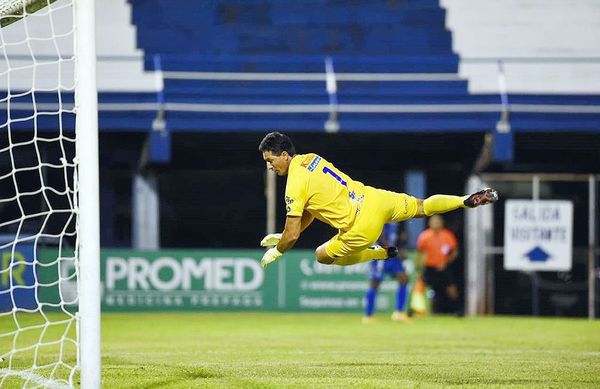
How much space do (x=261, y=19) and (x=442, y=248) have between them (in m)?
7.24

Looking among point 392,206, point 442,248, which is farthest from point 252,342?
point 442,248

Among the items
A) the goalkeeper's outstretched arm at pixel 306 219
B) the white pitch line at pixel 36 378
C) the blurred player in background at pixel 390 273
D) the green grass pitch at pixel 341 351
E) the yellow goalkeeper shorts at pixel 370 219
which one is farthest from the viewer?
the blurred player in background at pixel 390 273

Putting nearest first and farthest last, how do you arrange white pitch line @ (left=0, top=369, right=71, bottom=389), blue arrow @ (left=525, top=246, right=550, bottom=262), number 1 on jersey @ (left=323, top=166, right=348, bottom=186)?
white pitch line @ (left=0, top=369, right=71, bottom=389), number 1 on jersey @ (left=323, top=166, right=348, bottom=186), blue arrow @ (left=525, top=246, right=550, bottom=262)

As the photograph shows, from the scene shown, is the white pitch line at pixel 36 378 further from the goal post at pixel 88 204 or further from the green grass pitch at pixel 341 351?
the goal post at pixel 88 204

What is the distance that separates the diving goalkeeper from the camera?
364 inches

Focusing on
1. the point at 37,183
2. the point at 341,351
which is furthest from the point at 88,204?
the point at 37,183

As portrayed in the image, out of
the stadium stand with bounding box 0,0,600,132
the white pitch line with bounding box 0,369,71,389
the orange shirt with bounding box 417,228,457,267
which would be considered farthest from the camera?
the stadium stand with bounding box 0,0,600,132

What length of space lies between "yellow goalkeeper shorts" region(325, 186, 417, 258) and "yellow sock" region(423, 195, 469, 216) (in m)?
0.13

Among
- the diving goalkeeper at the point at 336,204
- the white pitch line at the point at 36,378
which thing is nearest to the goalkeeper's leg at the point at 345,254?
the diving goalkeeper at the point at 336,204

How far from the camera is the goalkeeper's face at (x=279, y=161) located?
30.6 ft

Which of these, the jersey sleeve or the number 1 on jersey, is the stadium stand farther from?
the jersey sleeve

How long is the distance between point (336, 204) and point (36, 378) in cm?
303

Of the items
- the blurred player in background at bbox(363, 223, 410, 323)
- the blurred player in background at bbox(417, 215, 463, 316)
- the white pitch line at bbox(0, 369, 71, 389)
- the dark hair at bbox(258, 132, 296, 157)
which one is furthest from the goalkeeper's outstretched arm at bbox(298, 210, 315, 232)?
the blurred player in background at bbox(417, 215, 463, 316)

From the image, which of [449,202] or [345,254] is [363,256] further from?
[449,202]
